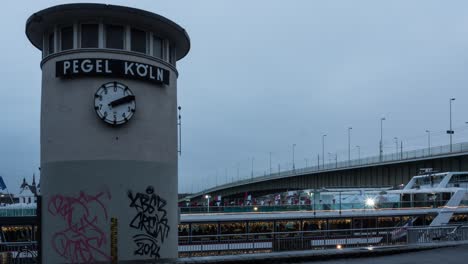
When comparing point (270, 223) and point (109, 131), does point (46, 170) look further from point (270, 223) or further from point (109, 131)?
point (270, 223)

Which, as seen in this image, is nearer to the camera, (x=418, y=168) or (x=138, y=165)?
(x=138, y=165)

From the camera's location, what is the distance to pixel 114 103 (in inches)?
450

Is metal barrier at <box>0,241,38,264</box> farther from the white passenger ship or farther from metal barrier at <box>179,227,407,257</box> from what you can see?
the white passenger ship

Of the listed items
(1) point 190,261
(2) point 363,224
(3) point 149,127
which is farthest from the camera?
(2) point 363,224

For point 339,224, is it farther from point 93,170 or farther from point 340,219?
point 93,170

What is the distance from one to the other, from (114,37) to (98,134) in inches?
103

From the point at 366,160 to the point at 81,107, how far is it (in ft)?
185

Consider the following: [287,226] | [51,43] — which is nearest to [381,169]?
[287,226]

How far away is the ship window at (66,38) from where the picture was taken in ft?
37.9

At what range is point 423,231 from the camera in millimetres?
19062

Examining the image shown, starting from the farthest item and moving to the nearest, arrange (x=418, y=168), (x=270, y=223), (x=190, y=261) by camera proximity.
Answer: (x=418, y=168)
(x=270, y=223)
(x=190, y=261)

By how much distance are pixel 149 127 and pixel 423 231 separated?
1343cm

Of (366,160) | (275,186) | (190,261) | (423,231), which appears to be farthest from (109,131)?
(275,186)

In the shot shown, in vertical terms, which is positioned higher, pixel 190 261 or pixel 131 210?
pixel 131 210
